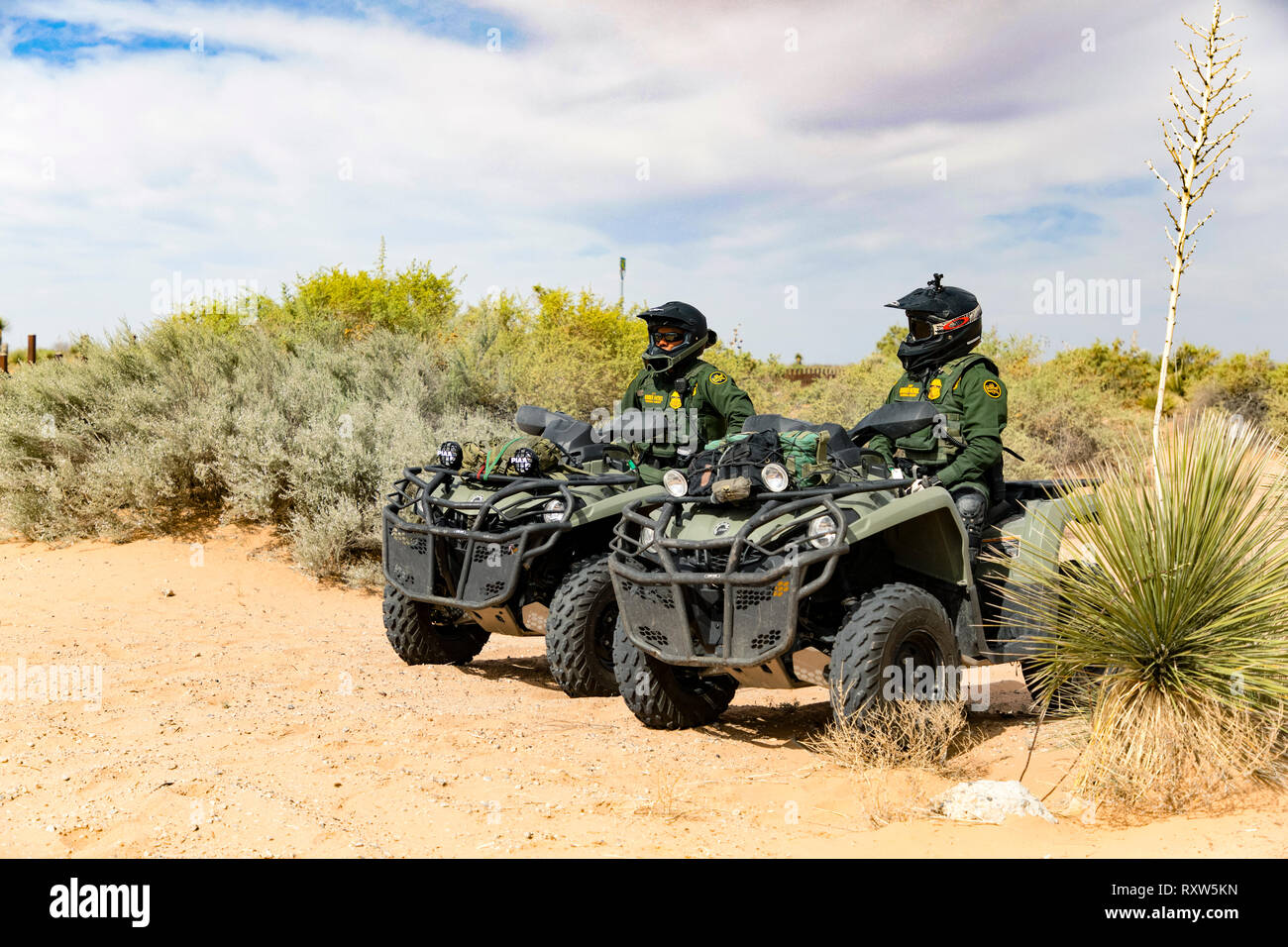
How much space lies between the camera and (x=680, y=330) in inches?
299

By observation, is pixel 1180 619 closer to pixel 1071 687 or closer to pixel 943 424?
pixel 1071 687

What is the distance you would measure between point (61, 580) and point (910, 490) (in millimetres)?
9148

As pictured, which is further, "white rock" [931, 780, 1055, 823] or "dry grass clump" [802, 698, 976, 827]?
"dry grass clump" [802, 698, 976, 827]

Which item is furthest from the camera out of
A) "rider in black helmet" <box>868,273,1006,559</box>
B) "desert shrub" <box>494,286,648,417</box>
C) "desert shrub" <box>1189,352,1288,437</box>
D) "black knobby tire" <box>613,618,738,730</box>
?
"desert shrub" <box>1189,352,1288,437</box>

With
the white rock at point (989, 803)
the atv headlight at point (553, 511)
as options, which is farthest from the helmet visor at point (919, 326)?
the white rock at point (989, 803)

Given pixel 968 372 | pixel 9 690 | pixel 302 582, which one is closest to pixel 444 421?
pixel 302 582

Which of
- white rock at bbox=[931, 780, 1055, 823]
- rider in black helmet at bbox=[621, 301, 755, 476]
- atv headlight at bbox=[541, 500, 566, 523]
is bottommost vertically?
white rock at bbox=[931, 780, 1055, 823]

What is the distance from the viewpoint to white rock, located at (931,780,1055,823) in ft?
14.5

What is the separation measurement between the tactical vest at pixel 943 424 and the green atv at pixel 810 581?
25 centimetres

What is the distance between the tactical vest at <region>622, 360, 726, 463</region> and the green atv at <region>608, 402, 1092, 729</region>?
1.49 metres

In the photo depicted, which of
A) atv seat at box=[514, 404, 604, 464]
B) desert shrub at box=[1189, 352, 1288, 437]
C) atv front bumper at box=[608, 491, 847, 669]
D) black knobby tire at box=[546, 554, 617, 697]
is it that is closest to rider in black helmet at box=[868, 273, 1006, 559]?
atv front bumper at box=[608, 491, 847, 669]

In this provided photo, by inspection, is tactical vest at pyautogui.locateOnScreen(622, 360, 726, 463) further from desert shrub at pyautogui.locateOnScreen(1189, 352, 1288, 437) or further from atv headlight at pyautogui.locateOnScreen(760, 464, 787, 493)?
desert shrub at pyautogui.locateOnScreen(1189, 352, 1288, 437)

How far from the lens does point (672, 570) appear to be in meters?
5.24

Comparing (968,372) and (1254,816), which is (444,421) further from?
(1254,816)
